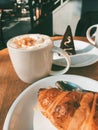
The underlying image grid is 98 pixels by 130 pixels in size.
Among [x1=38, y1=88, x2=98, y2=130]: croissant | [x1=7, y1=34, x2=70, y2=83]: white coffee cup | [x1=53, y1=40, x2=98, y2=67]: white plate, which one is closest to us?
[x1=38, y1=88, x2=98, y2=130]: croissant

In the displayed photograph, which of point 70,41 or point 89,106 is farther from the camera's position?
point 70,41

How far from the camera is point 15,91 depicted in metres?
0.61

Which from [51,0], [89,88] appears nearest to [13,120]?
[89,88]

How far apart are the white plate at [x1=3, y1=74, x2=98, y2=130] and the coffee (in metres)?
0.09

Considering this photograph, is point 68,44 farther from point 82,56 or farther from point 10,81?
point 10,81

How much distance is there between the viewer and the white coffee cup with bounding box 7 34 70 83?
1.85 feet

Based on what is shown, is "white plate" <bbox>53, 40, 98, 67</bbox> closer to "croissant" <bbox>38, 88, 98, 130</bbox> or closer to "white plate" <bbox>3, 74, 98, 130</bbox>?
"white plate" <bbox>3, 74, 98, 130</bbox>

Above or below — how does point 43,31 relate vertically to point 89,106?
below

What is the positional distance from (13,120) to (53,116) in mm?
84

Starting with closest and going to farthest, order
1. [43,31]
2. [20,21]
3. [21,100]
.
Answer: [21,100] → [43,31] → [20,21]

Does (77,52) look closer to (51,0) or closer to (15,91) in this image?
(15,91)

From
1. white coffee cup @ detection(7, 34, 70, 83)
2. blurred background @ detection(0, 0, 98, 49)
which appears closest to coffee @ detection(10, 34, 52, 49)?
white coffee cup @ detection(7, 34, 70, 83)

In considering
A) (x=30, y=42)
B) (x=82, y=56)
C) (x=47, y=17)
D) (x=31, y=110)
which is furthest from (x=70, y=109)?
(x=47, y=17)

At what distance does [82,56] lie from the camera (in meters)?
0.75
